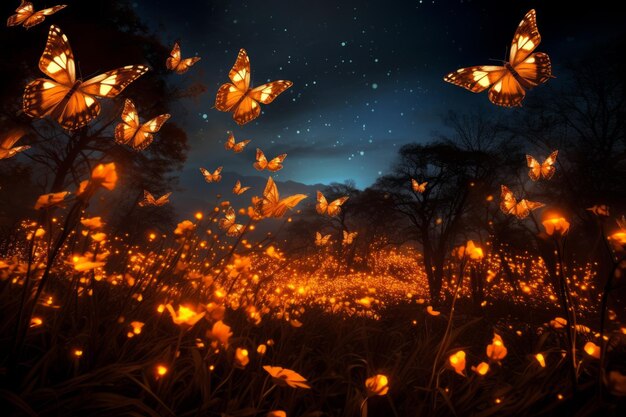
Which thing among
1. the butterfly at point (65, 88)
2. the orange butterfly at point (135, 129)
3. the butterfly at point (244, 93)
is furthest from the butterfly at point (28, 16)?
the butterfly at point (244, 93)

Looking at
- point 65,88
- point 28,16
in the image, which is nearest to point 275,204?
point 65,88

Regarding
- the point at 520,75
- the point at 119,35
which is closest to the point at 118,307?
the point at 520,75

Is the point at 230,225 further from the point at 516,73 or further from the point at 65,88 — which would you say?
the point at 516,73

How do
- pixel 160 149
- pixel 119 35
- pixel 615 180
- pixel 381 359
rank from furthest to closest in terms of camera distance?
pixel 160 149 → pixel 615 180 → pixel 119 35 → pixel 381 359

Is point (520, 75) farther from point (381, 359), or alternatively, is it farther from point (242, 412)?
point (242, 412)

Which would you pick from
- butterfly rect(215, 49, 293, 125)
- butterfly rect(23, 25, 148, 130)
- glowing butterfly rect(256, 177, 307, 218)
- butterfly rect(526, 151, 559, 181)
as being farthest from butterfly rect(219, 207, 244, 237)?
butterfly rect(526, 151, 559, 181)

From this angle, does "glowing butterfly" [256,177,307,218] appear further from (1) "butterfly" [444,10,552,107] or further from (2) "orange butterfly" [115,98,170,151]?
(2) "orange butterfly" [115,98,170,151]
